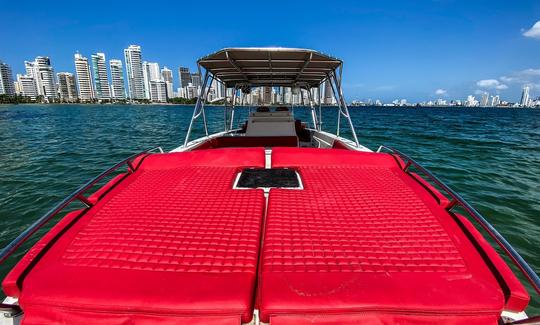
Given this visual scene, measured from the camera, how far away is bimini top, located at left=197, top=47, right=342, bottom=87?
202 inches

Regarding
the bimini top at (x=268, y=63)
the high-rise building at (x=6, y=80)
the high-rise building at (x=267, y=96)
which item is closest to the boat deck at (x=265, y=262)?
the bimini top at (x=268, y=63)

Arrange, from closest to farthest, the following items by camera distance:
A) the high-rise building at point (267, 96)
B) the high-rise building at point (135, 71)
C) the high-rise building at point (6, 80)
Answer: the high-rise building at point (267, 96) < the high-rise building at point (6, 80) < the high-rise building at point (135, 71)

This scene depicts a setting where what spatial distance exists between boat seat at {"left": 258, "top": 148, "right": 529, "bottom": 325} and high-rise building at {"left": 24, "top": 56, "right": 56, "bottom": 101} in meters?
193

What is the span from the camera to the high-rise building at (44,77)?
474 ft

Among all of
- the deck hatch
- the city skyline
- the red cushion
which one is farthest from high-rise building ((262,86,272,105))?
the city skyline

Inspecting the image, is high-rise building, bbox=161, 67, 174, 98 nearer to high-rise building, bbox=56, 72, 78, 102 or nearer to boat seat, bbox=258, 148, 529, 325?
high-rise building, bbox=56, 72, 78, 102

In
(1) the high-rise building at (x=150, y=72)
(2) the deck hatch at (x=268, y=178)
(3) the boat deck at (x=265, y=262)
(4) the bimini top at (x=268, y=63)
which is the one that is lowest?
(3) the boat deck at (x=265, y=262)

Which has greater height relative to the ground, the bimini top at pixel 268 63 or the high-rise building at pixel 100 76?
the high-rise building at pixel 100 76

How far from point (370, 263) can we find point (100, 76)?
194301 mm

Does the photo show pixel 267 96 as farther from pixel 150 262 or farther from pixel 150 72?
pixel 150 72

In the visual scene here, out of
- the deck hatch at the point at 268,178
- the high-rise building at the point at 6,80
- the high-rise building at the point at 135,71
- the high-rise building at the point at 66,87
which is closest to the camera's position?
the deck hatch at the point at 268,178

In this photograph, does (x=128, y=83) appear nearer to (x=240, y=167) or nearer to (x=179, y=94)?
(x=179, y=94)

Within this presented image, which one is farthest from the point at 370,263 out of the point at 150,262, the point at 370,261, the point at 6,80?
the point at 6,80

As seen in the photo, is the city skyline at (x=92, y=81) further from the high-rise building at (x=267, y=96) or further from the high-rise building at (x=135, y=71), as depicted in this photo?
the high-rise building at (x=267, y=96)
